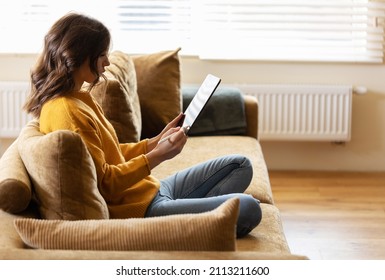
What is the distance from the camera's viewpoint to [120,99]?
131 inches

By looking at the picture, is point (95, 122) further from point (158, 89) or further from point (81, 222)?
point (158, 89)

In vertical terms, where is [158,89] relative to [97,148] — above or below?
below

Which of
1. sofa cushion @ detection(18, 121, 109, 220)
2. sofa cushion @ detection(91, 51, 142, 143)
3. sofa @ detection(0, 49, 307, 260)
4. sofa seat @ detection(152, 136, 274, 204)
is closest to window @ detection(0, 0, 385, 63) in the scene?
sofa seat @ detection(152, 136, 274, 204)

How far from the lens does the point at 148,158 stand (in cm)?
241

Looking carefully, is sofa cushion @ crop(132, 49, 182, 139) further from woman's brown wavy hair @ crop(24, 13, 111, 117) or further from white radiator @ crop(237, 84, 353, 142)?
woman's brown wavy hair @ crop(24, 13, 111, 117)

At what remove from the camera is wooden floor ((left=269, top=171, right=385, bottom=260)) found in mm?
3551

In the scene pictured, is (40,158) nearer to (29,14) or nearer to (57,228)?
(57,228)

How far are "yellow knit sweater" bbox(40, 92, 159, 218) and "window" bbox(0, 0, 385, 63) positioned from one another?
2.40 metres

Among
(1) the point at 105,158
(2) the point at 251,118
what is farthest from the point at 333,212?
(1) the point at 105,158

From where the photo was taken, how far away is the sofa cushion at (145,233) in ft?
5.50

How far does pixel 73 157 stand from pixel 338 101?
303cm

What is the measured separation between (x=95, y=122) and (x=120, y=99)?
96 centimetres
